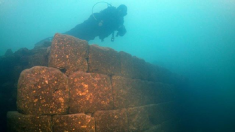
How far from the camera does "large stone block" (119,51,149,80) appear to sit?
5.78 m

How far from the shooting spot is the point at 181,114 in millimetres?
11359

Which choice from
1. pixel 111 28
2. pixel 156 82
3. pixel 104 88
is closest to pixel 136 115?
pixel 104 88

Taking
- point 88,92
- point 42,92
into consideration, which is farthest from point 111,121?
point 42,92

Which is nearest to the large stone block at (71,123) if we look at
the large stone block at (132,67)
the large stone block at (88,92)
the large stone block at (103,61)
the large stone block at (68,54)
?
the large stone block at (88,92)

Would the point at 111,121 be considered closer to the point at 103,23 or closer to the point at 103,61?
the point at 103,61

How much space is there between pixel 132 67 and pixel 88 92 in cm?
285

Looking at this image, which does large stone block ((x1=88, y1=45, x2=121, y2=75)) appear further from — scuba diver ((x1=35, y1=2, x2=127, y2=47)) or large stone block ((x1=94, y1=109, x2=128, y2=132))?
scuba diver ((x1=35, y1=2, x2=127, y2=47))

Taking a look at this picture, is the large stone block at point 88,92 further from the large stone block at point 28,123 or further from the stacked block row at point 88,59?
the large stone block at point 28,123

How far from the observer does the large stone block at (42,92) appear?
9.95 ft

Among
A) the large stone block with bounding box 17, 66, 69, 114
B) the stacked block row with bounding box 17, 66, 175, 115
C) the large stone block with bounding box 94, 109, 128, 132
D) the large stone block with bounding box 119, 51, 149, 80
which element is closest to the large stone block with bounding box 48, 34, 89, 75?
the stacked block row with bounding box 17, 66, 175, 115

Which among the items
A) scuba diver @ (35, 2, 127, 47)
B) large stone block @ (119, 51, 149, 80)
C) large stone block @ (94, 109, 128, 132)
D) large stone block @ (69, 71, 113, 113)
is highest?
scuba diver @ (35, 2, 127, 47)

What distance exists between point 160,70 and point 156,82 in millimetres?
1296

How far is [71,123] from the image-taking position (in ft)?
10.9

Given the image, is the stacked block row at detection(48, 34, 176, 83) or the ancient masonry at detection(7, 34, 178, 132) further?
the stacked block row at detection(48, 34, 176, 83)
